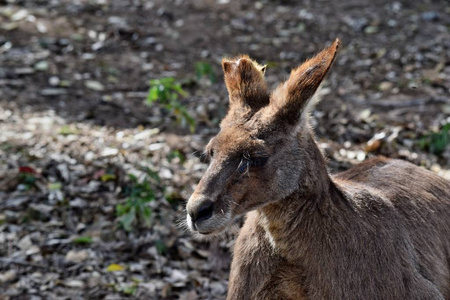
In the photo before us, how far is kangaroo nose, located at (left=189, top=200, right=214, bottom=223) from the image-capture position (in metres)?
3.29

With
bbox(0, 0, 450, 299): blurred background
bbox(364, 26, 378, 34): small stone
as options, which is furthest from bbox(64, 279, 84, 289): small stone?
bbox(364, 26, 378, 34): small stone

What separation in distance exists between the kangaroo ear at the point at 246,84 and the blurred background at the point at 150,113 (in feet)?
3.03

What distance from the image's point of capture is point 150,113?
7332mm

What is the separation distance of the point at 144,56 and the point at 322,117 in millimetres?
2749

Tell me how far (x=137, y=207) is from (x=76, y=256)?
62cm

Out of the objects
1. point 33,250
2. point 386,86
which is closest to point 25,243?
point 33,250

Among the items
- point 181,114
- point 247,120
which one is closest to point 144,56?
point 181,114

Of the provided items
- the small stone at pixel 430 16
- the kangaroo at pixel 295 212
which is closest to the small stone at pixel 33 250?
the kangaroo at pixel 295 212

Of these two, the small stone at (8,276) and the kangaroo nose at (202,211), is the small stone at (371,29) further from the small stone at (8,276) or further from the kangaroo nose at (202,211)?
the kangaroo nose at (202,211)

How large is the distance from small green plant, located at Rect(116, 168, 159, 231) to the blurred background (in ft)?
0.06

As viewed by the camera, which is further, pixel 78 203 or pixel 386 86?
pixel 386 86

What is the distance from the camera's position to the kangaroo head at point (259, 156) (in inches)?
132

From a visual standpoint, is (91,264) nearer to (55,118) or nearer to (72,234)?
(72,234)

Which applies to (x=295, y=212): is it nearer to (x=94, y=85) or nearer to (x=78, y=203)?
(x=78, y=203)
